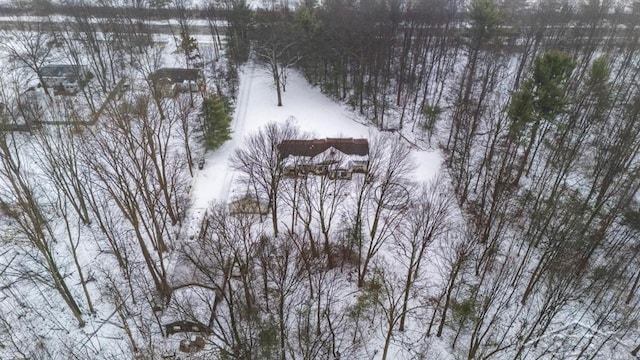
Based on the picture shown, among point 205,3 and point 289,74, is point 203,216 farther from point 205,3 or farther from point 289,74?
point 205,3

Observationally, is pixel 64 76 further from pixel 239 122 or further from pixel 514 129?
pixel 514 129

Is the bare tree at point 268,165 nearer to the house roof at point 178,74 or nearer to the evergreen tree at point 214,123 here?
the evergreen tree at point 214,123

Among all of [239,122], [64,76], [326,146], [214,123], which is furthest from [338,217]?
[64,76]

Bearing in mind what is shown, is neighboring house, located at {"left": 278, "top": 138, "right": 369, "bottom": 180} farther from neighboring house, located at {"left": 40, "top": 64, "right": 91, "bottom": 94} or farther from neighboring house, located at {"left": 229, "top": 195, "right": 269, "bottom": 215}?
neighboring house, located at {"left": 40, "top": 64, "right": 91, "bottom": 94}

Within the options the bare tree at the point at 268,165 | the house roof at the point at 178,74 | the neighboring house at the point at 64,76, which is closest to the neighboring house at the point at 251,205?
the bare tree at the point at 268,165

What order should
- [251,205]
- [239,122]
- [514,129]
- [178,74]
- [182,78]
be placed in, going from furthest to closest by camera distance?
[178,74]
[182,78]
[239,122]
[514,129]
[251,205]

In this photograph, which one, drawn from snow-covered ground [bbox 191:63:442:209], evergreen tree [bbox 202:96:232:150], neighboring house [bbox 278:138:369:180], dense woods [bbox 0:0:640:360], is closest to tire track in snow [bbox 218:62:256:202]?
snow-covered ground [bbox 191:63:442:209]
